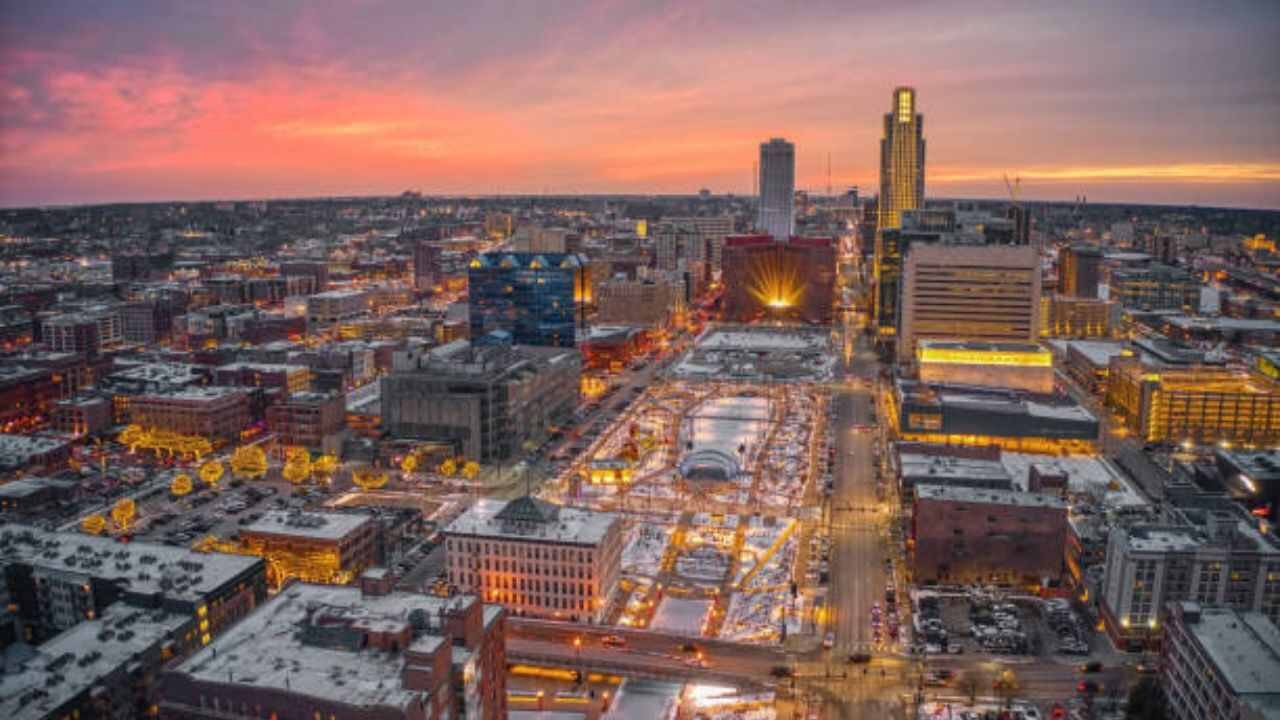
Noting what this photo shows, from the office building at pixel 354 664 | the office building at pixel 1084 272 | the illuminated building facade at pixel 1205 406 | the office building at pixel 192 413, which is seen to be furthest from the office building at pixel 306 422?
the office building at pixel 1084 272

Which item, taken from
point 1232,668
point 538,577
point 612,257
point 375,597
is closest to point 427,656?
point 375,597

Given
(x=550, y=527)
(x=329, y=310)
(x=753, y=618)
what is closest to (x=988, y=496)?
(x=753, y=618)

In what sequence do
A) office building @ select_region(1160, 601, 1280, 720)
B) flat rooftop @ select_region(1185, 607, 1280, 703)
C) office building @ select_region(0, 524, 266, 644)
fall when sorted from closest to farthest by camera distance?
1. office building @ select_region(1160, 601, 1280, 720)
2. flat rooftop @ select_region(1185, 607, 1280, 703)
3. office building @ select_region(0, 524, 266, 644)

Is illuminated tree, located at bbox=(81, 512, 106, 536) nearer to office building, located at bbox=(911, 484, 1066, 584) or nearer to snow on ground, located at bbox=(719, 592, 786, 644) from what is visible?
snow on ground, located at bbox=(719, 592, 786, 644)

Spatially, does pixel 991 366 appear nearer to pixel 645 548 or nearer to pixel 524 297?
pixel 524 297

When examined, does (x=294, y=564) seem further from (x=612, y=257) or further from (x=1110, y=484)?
(x=612, y=257)

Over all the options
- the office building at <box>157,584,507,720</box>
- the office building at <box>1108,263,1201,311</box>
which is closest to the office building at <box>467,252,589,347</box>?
the office building at <box>157,584,507,720</box>
